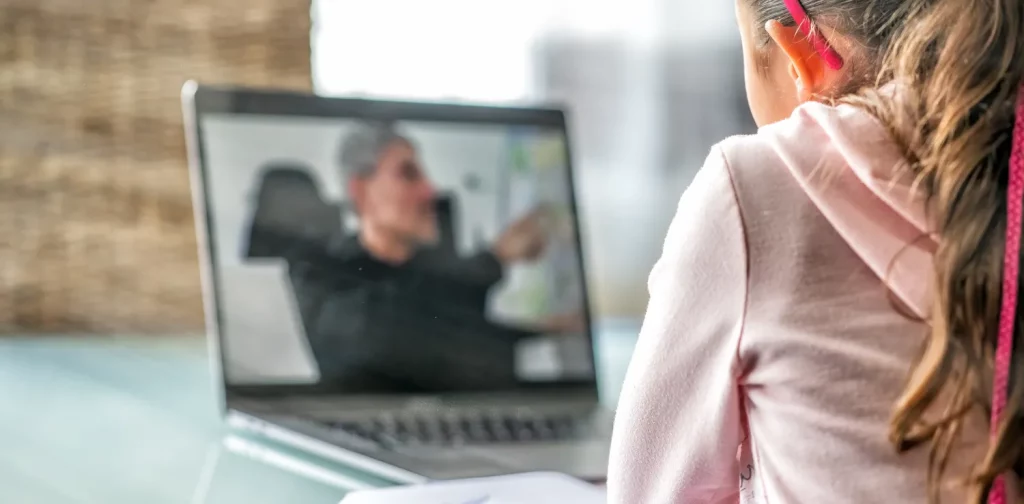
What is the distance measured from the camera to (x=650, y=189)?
121 centimetres

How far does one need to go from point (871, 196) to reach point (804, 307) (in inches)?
2.1

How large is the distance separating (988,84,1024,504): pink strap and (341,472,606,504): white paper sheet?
10.6 inches

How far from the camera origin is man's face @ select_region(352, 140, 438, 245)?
0.88m

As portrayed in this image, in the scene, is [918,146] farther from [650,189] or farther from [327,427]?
[650,189]

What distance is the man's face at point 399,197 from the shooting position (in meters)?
0.88

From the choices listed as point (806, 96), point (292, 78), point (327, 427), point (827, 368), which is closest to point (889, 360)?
point (827, 368)

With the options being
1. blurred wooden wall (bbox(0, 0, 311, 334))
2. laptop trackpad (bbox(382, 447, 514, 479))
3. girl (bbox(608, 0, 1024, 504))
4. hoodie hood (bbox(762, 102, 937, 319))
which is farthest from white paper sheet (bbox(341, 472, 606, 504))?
blurred wooden wall (bbox(0, 0, 311, 334))

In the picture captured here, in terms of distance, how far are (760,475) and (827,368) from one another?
7 centimetres

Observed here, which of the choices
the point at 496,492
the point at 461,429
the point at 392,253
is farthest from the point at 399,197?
the point at 496,492

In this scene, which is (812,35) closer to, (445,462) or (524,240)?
(445,462)

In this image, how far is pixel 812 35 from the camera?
1.56ft

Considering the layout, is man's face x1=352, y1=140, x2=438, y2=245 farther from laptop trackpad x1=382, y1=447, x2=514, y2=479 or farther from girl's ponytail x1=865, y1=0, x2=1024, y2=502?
girl's ponytail x1=865, y1=0, x2=1024, y2=502

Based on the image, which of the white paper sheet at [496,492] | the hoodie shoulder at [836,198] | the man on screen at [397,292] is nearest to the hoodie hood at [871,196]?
the hoodie shoulder at [836,198]

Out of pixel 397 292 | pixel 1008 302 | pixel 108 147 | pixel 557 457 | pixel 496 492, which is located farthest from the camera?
pixel 108 147
